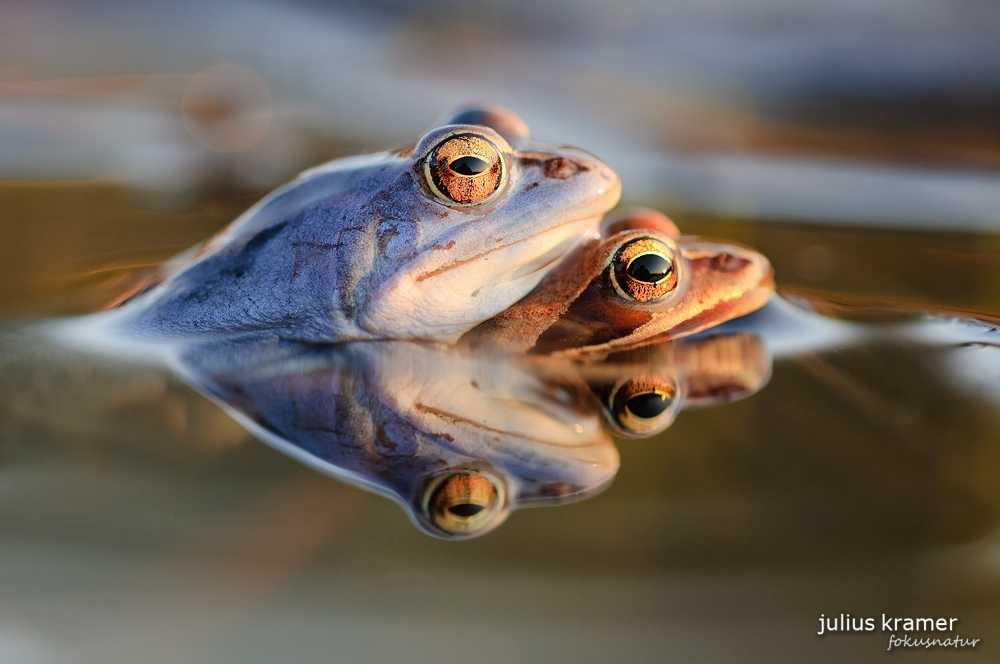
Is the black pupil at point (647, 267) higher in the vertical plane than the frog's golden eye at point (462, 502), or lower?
higher

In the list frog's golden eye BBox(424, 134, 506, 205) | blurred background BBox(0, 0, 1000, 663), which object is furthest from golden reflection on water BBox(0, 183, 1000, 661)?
frog's golden eye BBox(424, 134, 506, 205)

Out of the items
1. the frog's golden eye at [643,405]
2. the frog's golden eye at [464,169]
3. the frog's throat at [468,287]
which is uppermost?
the frog's golden eye at [464,169]

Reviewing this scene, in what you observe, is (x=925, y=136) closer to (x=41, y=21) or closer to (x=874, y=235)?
(x=874, y=235)

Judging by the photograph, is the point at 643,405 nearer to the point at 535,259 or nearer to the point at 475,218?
the point at 535,259

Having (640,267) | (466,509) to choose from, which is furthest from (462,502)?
(640,267)

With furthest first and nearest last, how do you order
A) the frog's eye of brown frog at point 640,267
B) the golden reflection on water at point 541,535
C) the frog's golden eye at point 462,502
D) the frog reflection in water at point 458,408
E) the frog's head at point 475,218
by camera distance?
1. the frog's eye of brown frog at point 640,267
2. the frog's head at point 475,218
3. the frog reflection in water at point 458,408
4. the frog's golden eye at point 462,502
5. the golden reflection on water at point 541,535

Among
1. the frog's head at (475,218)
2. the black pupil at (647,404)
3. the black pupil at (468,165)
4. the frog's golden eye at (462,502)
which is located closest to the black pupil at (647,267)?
the frog's head at (475,218)

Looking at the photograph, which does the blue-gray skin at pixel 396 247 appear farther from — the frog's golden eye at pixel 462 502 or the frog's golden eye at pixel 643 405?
the frog's golden eye at pixel 462 502

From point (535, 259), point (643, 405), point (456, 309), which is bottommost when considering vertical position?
point (643, 405)

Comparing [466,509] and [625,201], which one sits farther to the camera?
[625,201]
